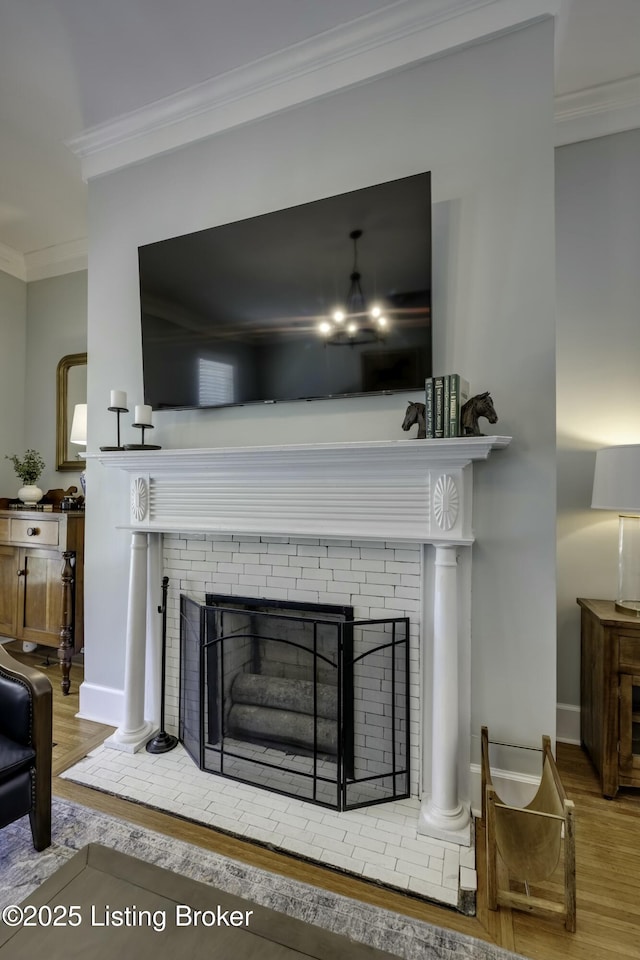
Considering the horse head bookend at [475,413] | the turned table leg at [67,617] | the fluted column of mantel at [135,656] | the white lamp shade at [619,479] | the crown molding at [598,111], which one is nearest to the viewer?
the horse head bookend at [475,413]

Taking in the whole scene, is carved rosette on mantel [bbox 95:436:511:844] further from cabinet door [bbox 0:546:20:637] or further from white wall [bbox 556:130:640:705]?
cabinet door [bbox 0:546:20:637]

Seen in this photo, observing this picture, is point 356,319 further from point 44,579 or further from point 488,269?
point 44,579

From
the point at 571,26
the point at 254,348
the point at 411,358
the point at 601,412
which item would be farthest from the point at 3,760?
the point at 571,26

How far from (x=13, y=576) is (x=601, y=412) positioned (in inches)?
136

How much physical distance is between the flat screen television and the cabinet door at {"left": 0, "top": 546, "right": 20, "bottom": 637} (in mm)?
1569

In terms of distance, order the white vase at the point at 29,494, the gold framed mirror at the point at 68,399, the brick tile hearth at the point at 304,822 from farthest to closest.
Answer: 1. the gold framed mirror at the point at 68,399
2. the white vase at the point at 29,494
3. the brick tile hearth at the point at 304,822

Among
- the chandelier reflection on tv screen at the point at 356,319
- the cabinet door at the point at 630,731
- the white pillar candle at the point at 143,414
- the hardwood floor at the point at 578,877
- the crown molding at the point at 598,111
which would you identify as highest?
the crown molding at the point at 598,111

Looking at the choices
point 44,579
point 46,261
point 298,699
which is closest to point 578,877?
point 298,699

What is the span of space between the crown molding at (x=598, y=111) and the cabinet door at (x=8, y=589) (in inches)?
148

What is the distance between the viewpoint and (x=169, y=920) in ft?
2.92

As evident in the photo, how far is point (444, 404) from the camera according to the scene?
1.65 m

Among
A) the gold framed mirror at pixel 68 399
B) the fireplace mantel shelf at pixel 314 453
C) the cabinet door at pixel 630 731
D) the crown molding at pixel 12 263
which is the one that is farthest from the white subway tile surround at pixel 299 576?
the crown molding at pixel 12 263

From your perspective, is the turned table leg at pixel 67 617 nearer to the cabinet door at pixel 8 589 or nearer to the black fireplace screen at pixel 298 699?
the cabinet door at pixel 8 589

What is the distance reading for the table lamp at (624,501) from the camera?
1.83 m
